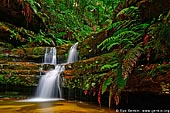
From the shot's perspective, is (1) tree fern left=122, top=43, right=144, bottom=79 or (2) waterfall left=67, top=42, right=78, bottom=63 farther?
(2) waterfall left=67, top=42, right=78, bottom=63

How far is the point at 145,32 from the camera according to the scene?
445cm

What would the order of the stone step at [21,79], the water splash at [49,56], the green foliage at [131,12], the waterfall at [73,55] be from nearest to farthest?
the green foliage at [131,12] < the stone step at [21,79] < the waterfall at [73,55] < the water splash at [49,56]

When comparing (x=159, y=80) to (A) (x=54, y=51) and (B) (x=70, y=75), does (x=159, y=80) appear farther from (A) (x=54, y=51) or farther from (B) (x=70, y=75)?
(A) (x=54, y=51)

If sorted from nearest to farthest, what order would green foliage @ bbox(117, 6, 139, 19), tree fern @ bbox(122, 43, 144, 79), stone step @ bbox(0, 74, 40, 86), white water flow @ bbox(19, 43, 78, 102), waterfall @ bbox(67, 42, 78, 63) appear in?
1. tree fern @ bbox(122, 43, 144, 79)
2. green foliage @ bbox(117, 6, 139, 19)
3. white water flow @ bbox(19, 43, 78, 102)
4. stone step @ bbox(0, 74, 40, 86)
5. waterfall @ bbox(67, 42, 78, 63)

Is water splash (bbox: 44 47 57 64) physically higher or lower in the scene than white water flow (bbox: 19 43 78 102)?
higher

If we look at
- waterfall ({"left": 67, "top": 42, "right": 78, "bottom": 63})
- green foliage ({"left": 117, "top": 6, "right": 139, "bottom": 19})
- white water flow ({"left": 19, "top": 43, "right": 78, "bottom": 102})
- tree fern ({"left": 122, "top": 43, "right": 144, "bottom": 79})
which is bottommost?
white water flow ({"left": 19, "top": 43, "right": 78, "bottom": 102})

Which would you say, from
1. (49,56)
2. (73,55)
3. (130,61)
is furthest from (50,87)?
(130,61)

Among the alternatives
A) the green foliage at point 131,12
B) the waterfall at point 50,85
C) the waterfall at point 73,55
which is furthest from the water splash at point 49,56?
the green foliage at point 131,12

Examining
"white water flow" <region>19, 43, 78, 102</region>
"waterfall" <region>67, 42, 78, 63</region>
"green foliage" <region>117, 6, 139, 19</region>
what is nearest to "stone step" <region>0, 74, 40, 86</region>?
"white water flow" <region>19, 43, 78, 102</region>

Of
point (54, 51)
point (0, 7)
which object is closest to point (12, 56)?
point (54, 51)

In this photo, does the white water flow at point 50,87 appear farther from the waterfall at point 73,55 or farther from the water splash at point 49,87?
the waterfall at point 73,55

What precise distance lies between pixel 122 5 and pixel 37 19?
6.28m

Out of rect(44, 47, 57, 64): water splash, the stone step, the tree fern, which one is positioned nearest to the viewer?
the tree fern

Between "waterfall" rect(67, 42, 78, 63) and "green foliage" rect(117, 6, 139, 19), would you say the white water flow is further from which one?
"green foliage" rect(117, 6, 139, 19)
